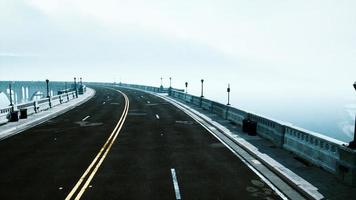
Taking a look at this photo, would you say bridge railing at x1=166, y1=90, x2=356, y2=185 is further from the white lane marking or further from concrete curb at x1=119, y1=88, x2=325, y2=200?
the white lane marking

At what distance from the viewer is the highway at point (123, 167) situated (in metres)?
9.17

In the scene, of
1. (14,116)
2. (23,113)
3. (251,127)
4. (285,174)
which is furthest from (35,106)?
(285,174)

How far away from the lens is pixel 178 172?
11.1 metres

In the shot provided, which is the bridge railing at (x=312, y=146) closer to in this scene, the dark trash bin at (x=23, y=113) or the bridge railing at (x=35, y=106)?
the bridge railing at (x=35, y=106)

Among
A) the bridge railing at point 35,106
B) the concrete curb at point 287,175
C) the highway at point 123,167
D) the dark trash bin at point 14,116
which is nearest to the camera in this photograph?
the concrete curb at point 287,175

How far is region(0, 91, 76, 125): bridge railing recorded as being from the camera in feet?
73.4

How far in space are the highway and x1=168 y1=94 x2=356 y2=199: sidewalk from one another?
3.44 ft

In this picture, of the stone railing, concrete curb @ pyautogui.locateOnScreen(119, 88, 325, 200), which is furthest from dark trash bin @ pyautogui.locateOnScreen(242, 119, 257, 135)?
concrete curb @ pyautogui.locateOnScreen(119, 88, 325, 200)

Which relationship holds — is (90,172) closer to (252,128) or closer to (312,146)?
(312,146)

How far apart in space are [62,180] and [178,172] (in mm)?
4097

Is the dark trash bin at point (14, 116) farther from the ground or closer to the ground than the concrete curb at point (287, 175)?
farther from the ground

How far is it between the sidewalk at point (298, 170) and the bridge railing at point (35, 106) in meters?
17.2

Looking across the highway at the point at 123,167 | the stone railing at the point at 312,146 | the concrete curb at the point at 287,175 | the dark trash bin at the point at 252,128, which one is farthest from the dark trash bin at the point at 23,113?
the concrete curb at the point at 287,175

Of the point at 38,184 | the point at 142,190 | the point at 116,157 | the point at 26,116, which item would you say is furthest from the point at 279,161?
the point at 26,116
